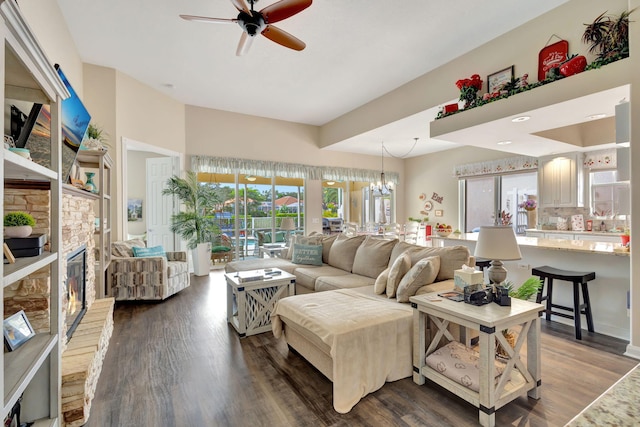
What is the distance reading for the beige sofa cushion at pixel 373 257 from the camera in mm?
3582

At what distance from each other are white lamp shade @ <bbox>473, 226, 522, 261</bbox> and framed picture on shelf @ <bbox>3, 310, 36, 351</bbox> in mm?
2797

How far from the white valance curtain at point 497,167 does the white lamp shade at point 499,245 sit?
17.4 feet

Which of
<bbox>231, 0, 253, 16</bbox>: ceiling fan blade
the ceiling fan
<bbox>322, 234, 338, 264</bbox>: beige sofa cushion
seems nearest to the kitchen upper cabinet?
<bbox>322, 234, 338, 264</bbox>: beige sofa cushion

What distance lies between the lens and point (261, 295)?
328 centimetres

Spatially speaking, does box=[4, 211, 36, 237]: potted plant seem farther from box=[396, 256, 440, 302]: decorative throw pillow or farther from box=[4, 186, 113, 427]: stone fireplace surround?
box=[396, 256, 440, 302]: decorative throw pillow

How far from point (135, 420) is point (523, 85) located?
478cm

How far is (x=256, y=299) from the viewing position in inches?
127

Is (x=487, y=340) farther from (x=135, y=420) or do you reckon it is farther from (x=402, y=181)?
(x=402, y=181)

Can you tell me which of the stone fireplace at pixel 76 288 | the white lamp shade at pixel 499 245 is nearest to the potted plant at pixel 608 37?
the white lamp shade at pixel 499 245

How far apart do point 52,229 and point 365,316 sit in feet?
6.58

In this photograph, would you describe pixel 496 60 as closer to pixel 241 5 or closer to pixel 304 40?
pixel 304 40

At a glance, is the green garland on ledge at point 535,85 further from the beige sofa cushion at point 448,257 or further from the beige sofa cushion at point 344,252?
the beige sofa cushion at point 344,252

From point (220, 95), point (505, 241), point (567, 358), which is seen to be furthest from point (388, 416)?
point (220, 95)

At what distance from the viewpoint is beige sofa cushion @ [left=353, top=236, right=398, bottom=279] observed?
358 centimetres
